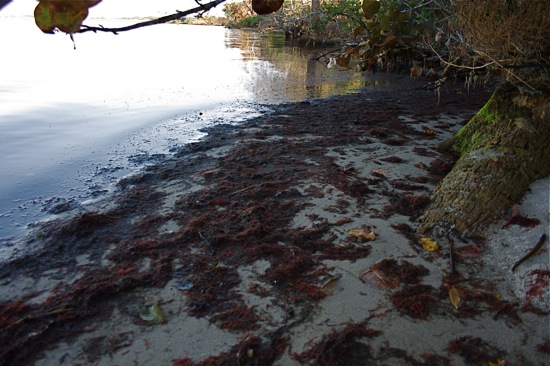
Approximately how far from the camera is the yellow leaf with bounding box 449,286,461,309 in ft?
6.92

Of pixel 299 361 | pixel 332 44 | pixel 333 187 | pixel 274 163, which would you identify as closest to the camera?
pixel 299 361

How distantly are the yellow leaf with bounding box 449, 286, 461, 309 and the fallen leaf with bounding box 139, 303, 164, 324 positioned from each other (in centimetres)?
147

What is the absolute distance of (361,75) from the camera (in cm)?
1072

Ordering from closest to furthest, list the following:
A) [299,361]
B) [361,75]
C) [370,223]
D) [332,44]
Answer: [299,361] → [370,223] → [361,75] → [332,44]

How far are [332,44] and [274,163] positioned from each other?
15983 mm

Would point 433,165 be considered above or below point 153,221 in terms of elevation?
above

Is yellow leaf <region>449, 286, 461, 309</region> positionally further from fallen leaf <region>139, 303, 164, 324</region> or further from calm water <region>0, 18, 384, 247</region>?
calm water <region>0, 18, 384, 247</region>

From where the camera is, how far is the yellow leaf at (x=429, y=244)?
257 centimetres

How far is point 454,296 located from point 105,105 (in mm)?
6315

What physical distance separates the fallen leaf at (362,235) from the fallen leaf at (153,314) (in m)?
1.28

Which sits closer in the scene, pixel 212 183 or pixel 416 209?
pixel 416 209

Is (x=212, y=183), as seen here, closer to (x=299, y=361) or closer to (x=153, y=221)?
(x=153, y=221)

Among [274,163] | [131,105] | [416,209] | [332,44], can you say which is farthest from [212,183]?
[332,44]

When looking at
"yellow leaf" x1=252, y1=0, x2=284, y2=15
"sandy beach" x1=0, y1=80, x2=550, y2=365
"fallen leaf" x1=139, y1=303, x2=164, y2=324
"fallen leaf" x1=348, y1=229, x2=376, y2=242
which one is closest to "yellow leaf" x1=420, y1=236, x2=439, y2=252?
"sandy beach" x1=0, y1=80, x2=550, y2=365
